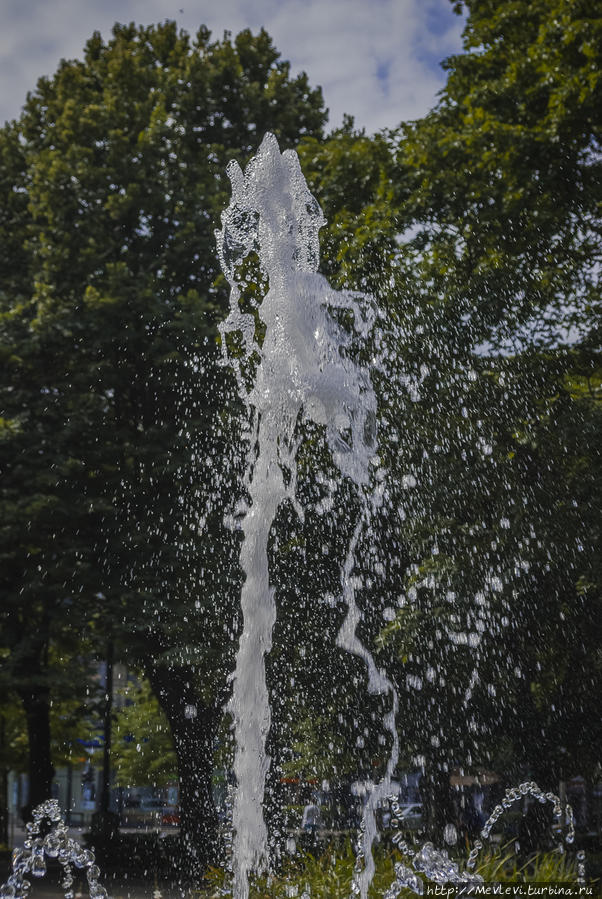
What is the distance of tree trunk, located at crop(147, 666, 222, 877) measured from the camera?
11961 mm

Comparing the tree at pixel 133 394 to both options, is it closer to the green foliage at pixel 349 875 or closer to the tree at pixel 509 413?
the tree at pixel 509 413

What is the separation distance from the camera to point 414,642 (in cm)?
1066

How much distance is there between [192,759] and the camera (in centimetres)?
1277

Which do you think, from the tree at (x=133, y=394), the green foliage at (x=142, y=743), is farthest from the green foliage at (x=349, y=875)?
the green foliage at (x=142, y=743)

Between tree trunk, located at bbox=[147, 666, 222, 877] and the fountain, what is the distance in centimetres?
271

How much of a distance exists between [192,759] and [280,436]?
5.62 metres

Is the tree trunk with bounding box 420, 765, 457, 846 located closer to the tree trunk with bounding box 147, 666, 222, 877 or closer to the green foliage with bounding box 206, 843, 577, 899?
the tree trunk with bounding box 147, 666, 222, 877

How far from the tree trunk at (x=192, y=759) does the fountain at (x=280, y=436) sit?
2.71 metres

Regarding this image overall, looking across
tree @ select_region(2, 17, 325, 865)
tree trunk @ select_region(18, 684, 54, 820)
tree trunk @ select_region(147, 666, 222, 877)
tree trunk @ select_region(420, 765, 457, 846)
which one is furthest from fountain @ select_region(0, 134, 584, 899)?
tree trunk @ select_region(18, 684, 54, 820)

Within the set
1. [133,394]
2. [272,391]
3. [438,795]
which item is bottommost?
[438,795]

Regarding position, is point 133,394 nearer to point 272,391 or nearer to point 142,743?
point 272,391

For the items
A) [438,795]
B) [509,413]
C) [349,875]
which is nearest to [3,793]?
[438,795]

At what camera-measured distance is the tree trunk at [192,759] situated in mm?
11961

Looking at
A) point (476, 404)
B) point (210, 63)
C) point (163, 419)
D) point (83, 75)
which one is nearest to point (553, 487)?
point (476, 404)
